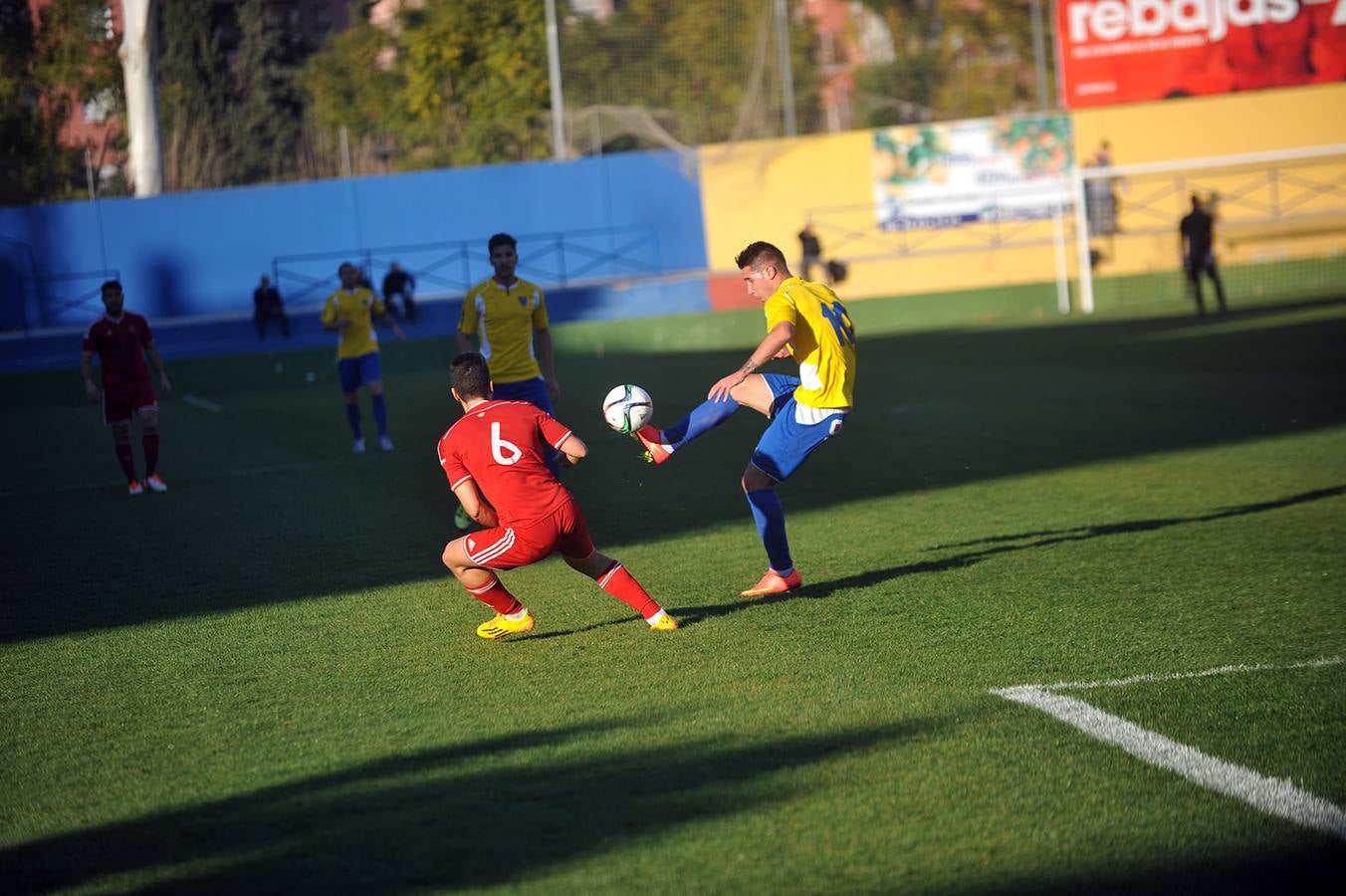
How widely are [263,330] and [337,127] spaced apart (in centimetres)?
1476

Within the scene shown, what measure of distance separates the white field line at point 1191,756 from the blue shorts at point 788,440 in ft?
6.45

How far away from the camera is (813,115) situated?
151ft

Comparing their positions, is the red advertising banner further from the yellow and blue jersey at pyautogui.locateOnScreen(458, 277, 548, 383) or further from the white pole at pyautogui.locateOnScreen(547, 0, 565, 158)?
the yellow and blue jersey at pyautogui.locateOnScreen(458, 277, 548, 383)

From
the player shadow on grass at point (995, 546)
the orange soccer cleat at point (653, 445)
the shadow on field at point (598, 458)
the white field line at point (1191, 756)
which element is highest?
the orange soccer cleat at point (653, 445)

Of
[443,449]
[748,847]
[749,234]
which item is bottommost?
[748,847]

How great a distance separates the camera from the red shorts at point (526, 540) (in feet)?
22.2

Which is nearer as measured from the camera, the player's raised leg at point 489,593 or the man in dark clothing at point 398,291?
the player's raised leg at point 489,593

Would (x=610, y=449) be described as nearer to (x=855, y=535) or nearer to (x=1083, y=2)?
(x=855, y=535)

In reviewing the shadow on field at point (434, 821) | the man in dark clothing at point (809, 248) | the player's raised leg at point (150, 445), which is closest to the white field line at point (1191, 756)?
the shadow on field at point (434, 821)

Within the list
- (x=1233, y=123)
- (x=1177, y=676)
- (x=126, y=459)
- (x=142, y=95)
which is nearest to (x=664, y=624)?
(x=1177, y=676)

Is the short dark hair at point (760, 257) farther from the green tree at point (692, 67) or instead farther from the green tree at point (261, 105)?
Result: the green tree at point (261, 105)

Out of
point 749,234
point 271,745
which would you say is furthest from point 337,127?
point 271,745

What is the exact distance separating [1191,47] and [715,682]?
3127cm

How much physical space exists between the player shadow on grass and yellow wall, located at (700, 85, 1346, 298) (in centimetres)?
2694
